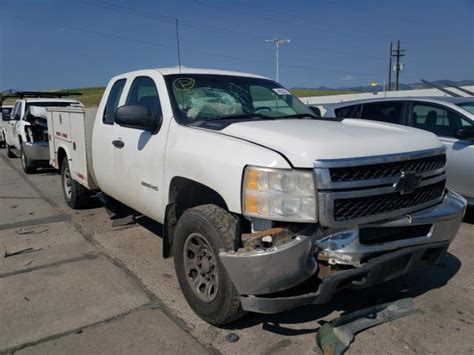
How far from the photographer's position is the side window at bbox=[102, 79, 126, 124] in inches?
200

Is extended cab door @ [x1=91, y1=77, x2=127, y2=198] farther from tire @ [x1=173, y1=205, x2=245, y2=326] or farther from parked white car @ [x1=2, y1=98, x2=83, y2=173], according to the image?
parked white car @ [x1=2, y1=98, x2=83, y2=173]

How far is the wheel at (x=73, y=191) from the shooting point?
6.68 meters

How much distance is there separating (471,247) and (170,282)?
11.0 feet

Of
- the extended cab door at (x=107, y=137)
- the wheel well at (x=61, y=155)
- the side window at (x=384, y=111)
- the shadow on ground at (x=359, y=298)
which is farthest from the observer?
the wheel well at (x=61, y=155)

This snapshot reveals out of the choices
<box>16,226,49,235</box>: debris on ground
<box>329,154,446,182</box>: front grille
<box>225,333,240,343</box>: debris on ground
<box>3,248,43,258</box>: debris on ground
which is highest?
<box>329,154,446,182</box>: front grille

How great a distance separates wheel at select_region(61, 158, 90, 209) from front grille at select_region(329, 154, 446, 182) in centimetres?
493

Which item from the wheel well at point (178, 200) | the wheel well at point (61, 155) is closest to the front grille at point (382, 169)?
the wheel well at point (178, 200)

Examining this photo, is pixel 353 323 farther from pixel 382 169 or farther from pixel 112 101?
pixel 112 101

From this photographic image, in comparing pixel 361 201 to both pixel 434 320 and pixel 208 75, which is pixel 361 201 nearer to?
pixel 434 320

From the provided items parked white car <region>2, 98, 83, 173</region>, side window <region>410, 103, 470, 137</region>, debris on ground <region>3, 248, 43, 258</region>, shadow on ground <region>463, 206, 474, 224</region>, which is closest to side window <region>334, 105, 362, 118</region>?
side window <region>410, 103, 470, 137</region>

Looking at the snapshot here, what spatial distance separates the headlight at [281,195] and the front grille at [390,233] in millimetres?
449

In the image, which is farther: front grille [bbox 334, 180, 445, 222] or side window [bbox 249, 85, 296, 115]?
side window [bbox 249, 85, 296, 115]

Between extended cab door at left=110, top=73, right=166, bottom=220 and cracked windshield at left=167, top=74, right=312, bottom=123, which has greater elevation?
cracked windshield at left=167, top=74, right=312, bottom=123

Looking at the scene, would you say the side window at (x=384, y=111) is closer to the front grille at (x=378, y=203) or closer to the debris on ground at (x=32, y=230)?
the front grille at (x=378, y=203)
